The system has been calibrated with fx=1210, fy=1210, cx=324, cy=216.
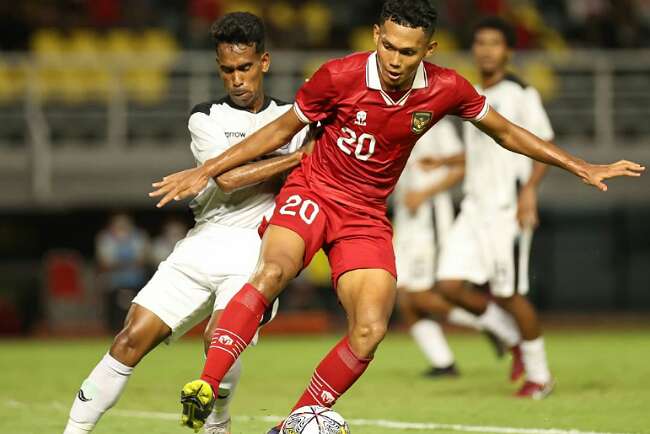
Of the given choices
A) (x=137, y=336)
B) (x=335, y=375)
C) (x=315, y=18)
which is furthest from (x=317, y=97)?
(x=315, y=18)

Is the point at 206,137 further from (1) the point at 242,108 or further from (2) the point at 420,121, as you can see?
(2) the point at 420,121

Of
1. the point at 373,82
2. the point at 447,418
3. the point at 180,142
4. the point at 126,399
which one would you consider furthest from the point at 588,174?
the point at 180,142

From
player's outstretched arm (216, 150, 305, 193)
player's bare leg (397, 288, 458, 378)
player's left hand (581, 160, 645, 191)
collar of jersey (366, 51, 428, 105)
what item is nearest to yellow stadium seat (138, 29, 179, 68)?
player's bare leg (397, 288, 458, 378)

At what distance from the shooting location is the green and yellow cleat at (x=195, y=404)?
5.20m

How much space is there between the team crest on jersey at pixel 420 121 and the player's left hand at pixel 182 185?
106cm

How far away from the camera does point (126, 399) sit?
893cm

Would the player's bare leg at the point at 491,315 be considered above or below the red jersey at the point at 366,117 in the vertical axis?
below

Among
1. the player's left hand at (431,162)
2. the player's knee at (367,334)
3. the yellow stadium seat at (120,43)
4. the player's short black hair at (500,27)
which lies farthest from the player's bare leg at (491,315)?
the yellow stadium seat at (120,43)

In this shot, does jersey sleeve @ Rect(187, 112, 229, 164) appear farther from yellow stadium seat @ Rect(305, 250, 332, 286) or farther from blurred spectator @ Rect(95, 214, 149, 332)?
yellow stadium seat @ Rect(305, 250, 332, 286)

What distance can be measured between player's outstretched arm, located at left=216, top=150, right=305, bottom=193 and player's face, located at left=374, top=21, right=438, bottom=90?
2.29 ft

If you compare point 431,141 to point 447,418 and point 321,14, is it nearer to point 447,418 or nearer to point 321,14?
point 447,418

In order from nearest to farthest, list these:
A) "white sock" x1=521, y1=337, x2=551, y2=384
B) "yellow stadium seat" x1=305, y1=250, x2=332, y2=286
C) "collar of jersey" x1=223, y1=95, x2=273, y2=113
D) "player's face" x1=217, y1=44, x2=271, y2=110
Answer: "player's face" x1=217, y1=44, x2=271, y2=110 → "collar of jersey" x1=223, y1=95, x2=273, y2=113 → "white sock" x1=521, y1=337, x2=551, y2=384 → "yellow stadium seat" x1=305, y1=250, x2=332, y2=286

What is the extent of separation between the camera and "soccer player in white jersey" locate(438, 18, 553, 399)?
8.86 m

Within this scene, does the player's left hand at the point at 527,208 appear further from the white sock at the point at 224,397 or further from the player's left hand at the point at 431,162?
the white sock at the point at 224,397
